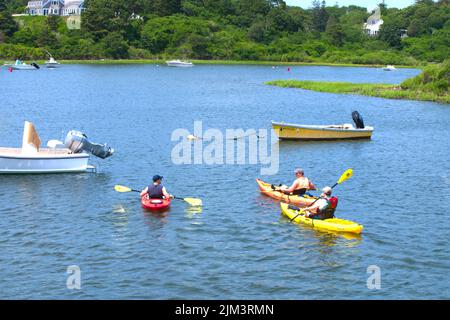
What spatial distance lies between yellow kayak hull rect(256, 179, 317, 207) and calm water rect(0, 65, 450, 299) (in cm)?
65

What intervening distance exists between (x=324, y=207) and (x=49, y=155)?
1853cm

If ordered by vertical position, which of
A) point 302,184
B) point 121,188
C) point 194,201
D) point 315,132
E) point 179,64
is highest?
point 179,64

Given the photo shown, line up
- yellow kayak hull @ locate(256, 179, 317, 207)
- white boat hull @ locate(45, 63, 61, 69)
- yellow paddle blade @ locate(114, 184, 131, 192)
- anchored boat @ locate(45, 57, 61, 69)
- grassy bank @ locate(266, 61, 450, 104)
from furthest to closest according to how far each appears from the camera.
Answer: anchored boat @ locate(45, 57, 61, 69), white boat hull @ locate(45, 63, 61, 69), grassy bank @ locate(266, 61, 450, 104), yellow paddle blade @ locate(114, 184, 131, 192), yellow kayak hull @ locate(256, 179, 317, 207)

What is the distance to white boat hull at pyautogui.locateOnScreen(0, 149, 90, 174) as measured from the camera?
42.0 metres

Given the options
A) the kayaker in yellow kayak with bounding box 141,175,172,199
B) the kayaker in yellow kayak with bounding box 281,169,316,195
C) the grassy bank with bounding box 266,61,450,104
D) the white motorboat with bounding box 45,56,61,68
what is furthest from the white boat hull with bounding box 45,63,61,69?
the kayaker in yellow kayak with bounding box 281,169,316,195

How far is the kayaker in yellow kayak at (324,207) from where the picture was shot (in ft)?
107

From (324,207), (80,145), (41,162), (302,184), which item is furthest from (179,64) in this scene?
(324,207)

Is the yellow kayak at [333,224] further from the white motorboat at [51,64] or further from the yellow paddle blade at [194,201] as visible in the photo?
the white motorboat at [51,64]

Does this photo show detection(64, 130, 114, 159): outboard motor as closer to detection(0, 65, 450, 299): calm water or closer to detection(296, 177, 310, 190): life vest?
detection(0, 65, 450, 299): calm water

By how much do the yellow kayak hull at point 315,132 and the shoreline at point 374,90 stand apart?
1434 inches

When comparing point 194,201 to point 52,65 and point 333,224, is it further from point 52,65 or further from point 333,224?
point 52,65

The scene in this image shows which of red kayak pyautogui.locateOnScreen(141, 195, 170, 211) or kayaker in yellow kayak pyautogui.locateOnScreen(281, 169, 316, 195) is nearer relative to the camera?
red kayak pyautogui.locateOnScreen(141, 195, 170, 211)

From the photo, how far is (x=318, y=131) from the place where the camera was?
59219mm
